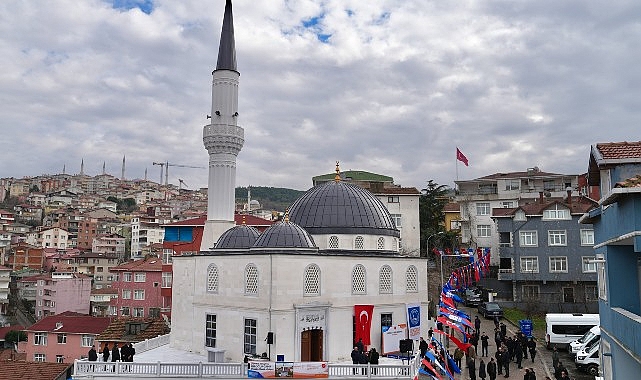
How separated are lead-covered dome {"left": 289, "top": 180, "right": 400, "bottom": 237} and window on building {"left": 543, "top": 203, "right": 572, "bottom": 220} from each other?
546 inches

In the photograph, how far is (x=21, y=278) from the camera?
56750 millimetres

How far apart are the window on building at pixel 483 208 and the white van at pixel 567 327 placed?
22.4 metres

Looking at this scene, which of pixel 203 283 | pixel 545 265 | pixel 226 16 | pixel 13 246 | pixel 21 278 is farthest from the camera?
pixel 13 246

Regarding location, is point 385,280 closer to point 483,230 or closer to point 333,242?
point 333,242

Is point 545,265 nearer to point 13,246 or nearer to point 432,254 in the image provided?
point 432,254

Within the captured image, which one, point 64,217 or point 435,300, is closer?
point 435,300

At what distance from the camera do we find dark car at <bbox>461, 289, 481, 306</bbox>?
33.9 meters

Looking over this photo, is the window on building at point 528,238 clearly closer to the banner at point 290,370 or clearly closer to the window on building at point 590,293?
the window on building at point 590,293

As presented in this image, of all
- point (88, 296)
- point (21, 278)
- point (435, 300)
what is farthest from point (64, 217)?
point (435, 300)

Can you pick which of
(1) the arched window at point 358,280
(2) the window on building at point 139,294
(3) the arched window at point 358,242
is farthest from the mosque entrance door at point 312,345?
(2) the window on building at point 139,294

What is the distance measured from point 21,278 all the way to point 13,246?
14744mm

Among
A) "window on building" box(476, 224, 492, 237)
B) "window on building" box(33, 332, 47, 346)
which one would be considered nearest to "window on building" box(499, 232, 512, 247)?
"window on building" box(476, 224, 492, 237)

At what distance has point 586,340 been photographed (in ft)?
68.3

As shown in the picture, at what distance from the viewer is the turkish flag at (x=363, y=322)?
20906 millimetres
